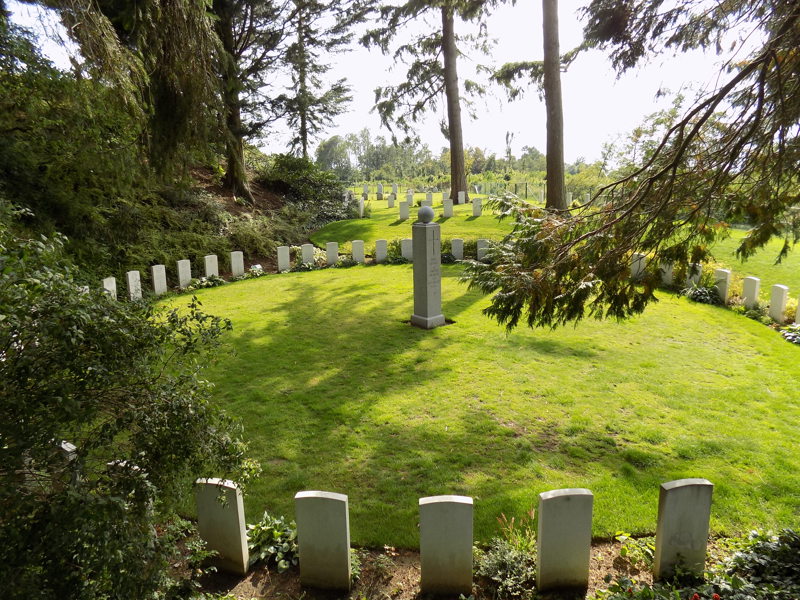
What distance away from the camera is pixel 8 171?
9.00 metres

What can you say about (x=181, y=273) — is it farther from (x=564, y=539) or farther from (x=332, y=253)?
(x=564, y=539)

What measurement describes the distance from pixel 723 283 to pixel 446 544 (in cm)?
941

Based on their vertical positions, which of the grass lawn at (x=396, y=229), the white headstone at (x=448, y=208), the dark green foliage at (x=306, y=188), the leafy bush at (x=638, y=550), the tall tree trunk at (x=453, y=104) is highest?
the tall tree trunk at (x=453, y=104)

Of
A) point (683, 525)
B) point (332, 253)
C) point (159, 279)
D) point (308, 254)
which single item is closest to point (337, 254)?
point (332, 253)

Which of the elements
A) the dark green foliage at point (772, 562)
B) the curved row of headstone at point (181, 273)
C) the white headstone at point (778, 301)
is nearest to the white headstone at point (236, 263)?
the curved row of headstone at point (181, 273)

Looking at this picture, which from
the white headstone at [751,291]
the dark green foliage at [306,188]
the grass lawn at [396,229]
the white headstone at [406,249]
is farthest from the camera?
the dark green foliage at [306,188]

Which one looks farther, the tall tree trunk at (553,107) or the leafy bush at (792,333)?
the tall tree trunk at (553,107)

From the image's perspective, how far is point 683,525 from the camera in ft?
10.2

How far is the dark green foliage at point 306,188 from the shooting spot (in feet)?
65.5

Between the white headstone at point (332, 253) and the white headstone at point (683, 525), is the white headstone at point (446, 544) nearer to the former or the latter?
the white headstone at point (683, 525)

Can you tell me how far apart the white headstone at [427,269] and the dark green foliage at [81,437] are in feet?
20.2

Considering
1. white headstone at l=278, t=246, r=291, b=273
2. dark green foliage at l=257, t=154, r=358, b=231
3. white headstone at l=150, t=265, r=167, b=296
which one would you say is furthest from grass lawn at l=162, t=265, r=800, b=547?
dark green foliage at l=257, t=154, r=358, b=231

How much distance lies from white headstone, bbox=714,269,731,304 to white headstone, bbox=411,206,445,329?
19.0ft

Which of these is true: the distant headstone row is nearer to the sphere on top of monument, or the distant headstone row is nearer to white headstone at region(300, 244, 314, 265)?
white headstone at region(300, 244, 314, 265)
